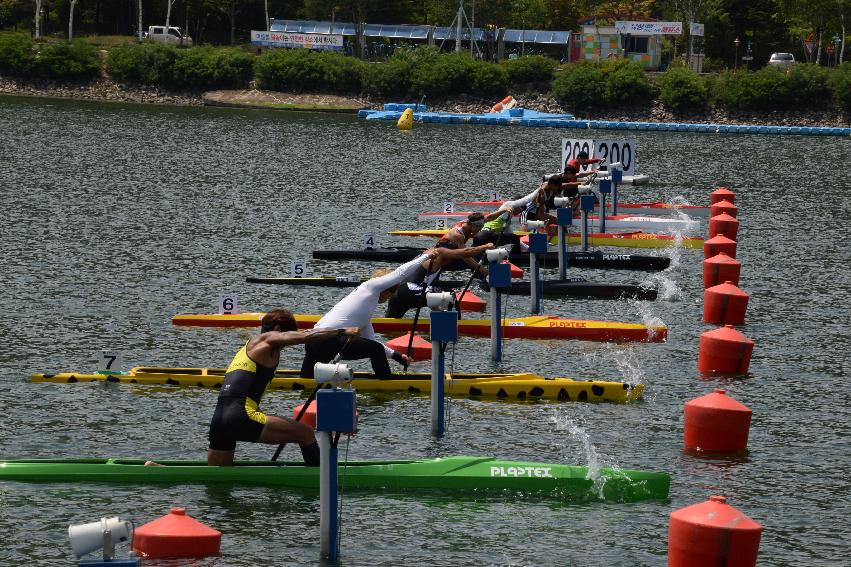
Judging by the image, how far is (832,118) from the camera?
97.8m

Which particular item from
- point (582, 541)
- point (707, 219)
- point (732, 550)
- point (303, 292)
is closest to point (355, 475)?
point (582, 541)

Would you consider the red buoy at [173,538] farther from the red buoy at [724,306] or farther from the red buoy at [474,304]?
the red buoy at [724,306]

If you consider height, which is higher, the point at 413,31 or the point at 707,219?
the point at 413,31

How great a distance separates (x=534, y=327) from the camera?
24484mm

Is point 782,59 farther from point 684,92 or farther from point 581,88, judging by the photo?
point 581,88

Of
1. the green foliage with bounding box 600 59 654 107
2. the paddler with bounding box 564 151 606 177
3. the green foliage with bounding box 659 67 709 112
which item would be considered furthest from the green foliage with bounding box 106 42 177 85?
the paddler with bounding box 564 151 606 177

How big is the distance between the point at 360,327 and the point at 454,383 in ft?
5.63

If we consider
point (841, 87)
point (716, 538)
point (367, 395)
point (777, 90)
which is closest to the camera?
point (716, 538)

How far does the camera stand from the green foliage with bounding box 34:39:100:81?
344 feet

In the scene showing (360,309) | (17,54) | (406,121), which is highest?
(17,54)

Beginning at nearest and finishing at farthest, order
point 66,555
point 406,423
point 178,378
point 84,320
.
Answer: point 66,555 → point 406,423 → point 178,378 → point 84,320

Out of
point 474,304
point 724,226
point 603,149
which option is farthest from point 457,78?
point 474,304

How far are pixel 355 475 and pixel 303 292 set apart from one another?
13547mm

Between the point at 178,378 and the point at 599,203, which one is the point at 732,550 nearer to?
the point at 178,378
